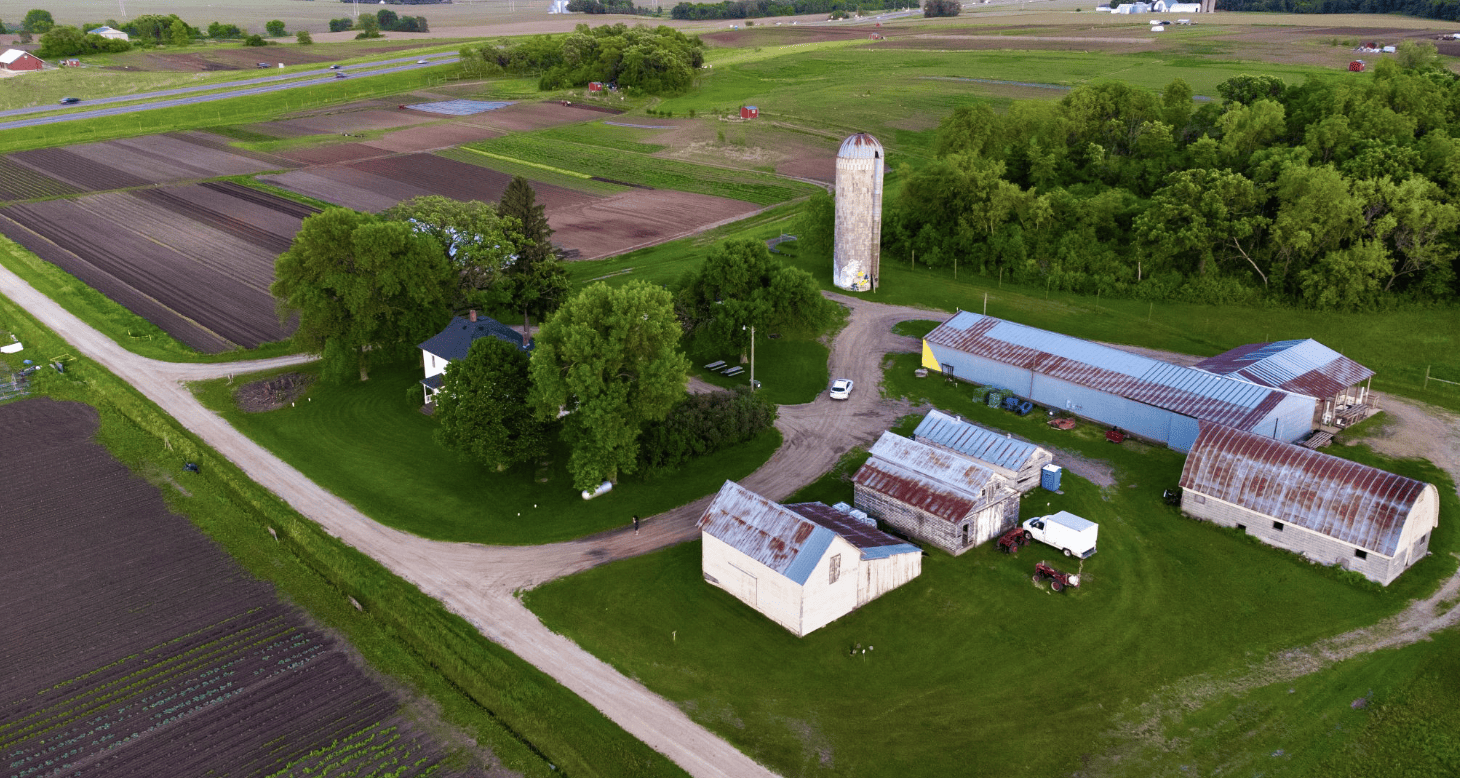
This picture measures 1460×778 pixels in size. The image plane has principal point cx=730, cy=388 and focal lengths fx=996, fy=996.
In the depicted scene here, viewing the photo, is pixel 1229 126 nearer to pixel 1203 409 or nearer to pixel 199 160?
pixel 1203 409

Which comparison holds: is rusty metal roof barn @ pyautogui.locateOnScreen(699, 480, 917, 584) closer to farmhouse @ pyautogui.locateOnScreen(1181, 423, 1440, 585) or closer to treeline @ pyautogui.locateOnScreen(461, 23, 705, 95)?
farmhouse @ pyautogui.locateOnScreen(1181, 423, 1440, 585)

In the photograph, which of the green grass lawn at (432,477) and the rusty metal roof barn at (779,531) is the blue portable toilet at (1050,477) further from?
the green grass lawn at (432,477)

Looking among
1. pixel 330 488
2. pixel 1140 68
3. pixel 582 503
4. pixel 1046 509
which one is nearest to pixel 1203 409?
pixel 1046 509

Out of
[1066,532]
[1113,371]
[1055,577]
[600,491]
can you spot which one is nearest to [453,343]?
[600,491]

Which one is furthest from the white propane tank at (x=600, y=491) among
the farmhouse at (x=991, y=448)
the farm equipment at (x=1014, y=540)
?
the farm equipment at (x=1014, y=540)

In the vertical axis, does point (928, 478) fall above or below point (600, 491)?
above

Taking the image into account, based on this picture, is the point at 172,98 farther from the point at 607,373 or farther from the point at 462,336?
the point at 607,373

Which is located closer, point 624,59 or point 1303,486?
point 1303,486
